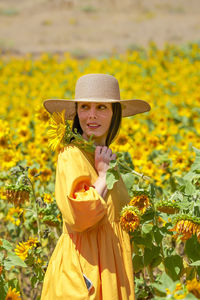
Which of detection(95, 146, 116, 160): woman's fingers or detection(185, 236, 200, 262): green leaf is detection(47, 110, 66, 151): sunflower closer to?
detection(95, 146, 116, 160): woman's fingers

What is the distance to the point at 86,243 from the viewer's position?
145 centimetres

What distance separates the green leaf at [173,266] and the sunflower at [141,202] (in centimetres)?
30

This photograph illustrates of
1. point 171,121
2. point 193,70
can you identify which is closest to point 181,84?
point 193,70

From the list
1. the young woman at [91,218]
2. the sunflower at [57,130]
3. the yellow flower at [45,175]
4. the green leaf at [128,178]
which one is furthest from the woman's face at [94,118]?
the yellow flower at [45,175]

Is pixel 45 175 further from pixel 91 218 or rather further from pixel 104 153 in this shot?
pixel 91 218

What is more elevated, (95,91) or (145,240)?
(95,91)

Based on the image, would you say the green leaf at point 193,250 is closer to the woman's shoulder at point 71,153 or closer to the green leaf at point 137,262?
the green leaf at point 137,262

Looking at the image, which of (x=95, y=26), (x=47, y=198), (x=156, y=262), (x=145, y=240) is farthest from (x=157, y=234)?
(x=95, y=26)

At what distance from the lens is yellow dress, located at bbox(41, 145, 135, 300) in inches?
53.9

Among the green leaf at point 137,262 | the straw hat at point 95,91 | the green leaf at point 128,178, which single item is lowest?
the green leaf at point 137,262

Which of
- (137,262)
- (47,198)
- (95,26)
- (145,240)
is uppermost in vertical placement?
(95,26)

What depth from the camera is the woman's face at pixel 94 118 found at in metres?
1.58

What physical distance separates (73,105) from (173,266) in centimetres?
72

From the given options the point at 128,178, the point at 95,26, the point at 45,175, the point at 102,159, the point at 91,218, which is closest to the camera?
the point at 91,218
